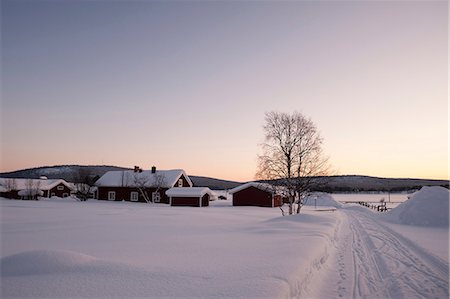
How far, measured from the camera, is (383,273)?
9094 millimetres

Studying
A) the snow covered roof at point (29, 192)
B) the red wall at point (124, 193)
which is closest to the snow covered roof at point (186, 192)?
the red wall at point (124, 193)

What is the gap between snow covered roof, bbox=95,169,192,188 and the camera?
182 ft

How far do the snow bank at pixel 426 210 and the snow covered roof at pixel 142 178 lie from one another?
37.0 meters

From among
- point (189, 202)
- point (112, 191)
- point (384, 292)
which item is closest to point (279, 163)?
point (384, 292)

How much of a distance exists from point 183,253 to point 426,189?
26784mm

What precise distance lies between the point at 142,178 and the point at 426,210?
44.2 metres

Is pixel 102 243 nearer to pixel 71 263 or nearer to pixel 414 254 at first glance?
pixel 71 263

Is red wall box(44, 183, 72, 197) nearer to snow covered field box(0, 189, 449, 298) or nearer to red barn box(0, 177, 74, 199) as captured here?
red barn box(0, 177, 74, 199)

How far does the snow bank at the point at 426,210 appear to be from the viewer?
23.9m

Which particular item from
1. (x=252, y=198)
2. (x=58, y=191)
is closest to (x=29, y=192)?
(x=58, y=191)

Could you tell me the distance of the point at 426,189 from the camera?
2812cm

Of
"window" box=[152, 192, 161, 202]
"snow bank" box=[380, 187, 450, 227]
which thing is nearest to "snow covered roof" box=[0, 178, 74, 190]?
"window" box=[152, 192, 161, 202]

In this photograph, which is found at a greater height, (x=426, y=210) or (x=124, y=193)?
(x=426, y=210)

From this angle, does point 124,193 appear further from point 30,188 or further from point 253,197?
point 253,197
